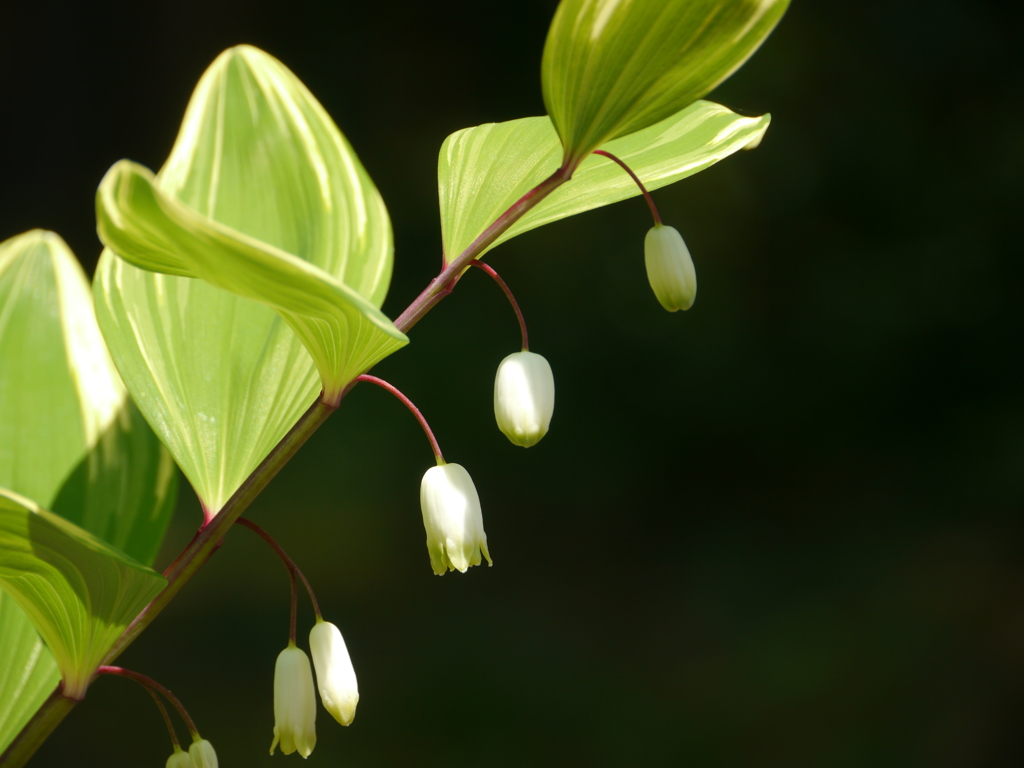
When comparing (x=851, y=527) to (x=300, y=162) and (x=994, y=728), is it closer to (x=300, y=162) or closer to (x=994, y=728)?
(x=994, y=728)

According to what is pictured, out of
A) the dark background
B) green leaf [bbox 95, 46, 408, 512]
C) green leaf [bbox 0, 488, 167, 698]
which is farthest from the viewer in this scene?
the dark background

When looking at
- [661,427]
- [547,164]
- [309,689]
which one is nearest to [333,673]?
[309,689]

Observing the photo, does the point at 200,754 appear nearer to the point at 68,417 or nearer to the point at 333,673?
the point at 333,673

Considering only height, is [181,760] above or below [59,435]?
below

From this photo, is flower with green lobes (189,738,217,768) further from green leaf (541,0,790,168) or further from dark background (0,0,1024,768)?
dark background (0,0,1024,768)

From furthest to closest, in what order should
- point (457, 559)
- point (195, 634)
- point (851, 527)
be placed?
point (851, 527)
point (195, 634)
point (457, 559)

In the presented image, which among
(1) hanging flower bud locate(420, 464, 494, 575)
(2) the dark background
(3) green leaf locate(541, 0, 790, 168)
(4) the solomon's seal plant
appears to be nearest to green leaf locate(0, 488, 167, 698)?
Answer: (4) the solomon's seal plant

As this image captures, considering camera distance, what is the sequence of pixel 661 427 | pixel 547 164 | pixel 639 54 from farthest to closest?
1. pixel 661 427
2. pixel 547 164
3. pixel 639 54

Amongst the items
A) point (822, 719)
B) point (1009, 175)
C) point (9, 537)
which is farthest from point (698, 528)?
point (9, 537)
